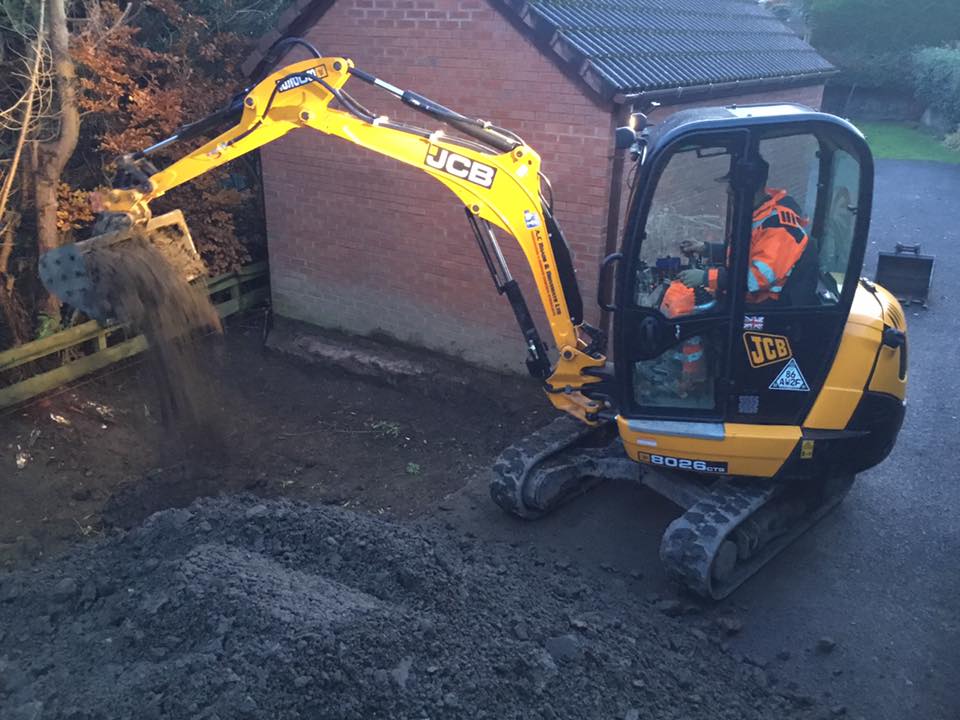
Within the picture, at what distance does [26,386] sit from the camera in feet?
26.7

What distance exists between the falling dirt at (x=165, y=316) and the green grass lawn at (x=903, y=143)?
71.5ft

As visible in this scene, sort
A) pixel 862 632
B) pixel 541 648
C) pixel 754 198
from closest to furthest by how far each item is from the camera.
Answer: pixel 541 648 < pixel 754 198 < pixel 862 632

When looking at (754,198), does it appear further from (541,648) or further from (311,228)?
(311,228)

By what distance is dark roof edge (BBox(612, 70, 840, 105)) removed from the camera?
7.45 metres

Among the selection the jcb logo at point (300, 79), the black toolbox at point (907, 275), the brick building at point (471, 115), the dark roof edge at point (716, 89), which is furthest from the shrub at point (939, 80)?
the jcb logo at point (300, 79)

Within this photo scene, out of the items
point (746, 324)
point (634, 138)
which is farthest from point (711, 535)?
point (634, 138)

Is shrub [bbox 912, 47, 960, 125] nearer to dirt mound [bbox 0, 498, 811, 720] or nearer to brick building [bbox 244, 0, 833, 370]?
brick building [bbox 244, 0, 833, 370]

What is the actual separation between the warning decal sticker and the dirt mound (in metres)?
1.60

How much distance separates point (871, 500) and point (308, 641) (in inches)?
184

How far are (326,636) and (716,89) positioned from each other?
661cm

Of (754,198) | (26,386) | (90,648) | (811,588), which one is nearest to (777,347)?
(754,198)

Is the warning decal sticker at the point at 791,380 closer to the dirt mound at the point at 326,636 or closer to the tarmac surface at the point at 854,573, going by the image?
the tarmac surface at the point at 854,573

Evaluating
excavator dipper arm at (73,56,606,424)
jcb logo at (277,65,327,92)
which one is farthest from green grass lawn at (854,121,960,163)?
jcb logo at (277,65,327,92)

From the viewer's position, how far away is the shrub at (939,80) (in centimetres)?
2659
